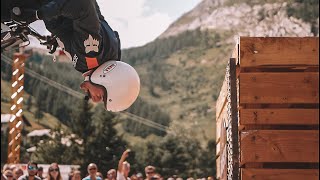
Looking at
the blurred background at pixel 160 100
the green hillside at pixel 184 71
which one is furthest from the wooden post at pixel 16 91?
the green hillside at pixel 184 71

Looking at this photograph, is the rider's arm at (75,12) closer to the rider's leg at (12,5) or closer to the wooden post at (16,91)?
the rider's leg at (12,5)

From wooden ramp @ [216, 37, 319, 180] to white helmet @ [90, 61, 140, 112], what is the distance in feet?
4.82

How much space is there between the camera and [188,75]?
553ft

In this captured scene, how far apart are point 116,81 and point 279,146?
65.5 inches

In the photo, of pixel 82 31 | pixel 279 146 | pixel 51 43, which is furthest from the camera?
pixel 279 146

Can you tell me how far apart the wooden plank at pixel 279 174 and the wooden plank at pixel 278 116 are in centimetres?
35

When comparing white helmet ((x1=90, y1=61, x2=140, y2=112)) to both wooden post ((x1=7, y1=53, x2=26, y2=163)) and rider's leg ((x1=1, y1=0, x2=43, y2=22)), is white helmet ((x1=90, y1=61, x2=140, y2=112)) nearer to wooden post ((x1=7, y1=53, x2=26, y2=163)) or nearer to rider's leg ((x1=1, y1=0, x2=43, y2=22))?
rider's leg ((x1=1, y1=0, x2=43, y2=22))

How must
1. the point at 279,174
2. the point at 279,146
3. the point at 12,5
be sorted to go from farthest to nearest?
the point at 279,174, the point at 279,146, the point at 12,5

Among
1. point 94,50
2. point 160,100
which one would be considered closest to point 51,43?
point 94,50

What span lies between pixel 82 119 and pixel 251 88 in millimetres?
45004

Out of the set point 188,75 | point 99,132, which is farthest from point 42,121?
point 99,132

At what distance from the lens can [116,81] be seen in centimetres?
271

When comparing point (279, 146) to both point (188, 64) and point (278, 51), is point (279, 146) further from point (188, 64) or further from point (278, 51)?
point (188, 64)

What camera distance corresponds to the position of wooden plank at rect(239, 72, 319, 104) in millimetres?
3778
